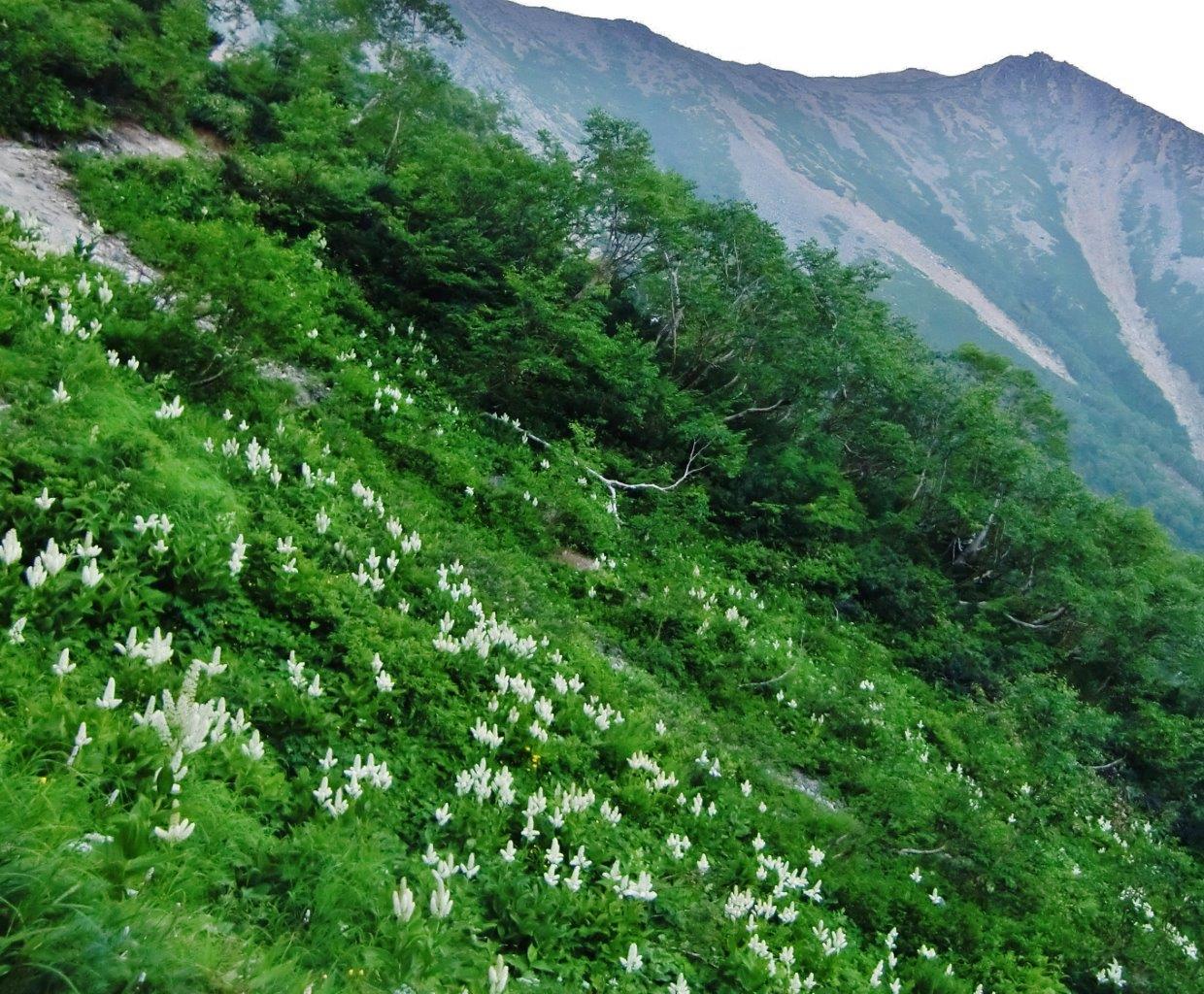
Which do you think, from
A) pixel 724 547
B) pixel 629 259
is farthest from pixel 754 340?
pixel 724 547

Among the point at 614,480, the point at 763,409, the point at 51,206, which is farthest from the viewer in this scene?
the point at 763,409

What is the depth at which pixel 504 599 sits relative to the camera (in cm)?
981

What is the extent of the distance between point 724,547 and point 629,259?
10822 millimetres

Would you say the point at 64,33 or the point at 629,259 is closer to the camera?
the point at 64,33

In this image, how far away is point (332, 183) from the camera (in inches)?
730

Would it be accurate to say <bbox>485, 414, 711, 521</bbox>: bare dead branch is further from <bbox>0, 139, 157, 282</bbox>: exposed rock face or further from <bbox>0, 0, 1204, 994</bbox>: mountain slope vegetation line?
<bbox>0, 139, 157, 282</bbox>: exposed rock face

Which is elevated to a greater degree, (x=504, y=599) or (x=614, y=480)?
(x=504, y=599)

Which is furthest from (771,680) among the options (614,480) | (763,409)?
(763,409)

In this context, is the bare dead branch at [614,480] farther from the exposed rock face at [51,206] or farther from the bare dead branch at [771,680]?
the exposed rock face at [51,206]

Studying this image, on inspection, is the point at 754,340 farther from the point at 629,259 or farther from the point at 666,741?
the point at 666,741

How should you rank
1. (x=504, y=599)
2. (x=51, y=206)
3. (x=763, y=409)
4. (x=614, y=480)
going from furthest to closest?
(x=763, y=409) < (x=614, y=480) < (x=51, y=206) < (x=504, y=599)

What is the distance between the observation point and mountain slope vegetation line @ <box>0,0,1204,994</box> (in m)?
4.18

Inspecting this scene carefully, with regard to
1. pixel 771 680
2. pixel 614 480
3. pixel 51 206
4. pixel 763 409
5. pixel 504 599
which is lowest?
pixel 771 680

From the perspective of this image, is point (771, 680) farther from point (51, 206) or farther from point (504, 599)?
point (51, 206)
